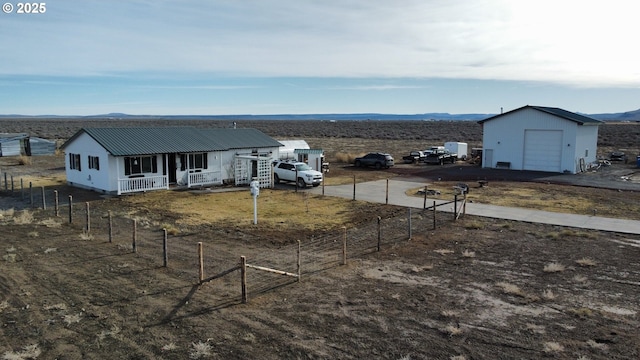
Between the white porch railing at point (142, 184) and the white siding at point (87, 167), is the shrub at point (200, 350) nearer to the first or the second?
the white porch railing at point (142, 184)

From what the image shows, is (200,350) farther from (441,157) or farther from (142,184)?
(441,157)

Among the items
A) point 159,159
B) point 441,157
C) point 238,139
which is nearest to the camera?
point 159,159

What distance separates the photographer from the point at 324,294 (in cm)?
1212

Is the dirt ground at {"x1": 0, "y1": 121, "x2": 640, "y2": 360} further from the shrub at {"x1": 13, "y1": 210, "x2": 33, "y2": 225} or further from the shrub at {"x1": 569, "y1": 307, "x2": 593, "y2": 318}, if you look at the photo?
the shrub at {"x1": 13, "y1": 210, "x2": 33, "y2": 225}

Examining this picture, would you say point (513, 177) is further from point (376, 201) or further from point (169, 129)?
point (169, 129)

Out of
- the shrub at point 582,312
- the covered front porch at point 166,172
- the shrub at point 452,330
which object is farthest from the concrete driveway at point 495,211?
the shrub at point 452,330

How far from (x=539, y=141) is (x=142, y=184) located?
30.6 metres

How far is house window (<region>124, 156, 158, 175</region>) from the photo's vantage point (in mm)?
28625

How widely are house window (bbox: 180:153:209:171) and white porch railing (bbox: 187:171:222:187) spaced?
50 cm

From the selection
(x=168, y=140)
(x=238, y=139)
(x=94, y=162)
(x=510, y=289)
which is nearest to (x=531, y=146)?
(x=238, y=139)

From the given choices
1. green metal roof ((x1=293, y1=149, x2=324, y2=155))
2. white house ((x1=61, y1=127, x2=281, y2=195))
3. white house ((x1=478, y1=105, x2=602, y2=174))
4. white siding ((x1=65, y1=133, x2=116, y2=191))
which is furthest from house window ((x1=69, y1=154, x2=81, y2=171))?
white house ((x1=478, y1=105, x2=602, y2=174))

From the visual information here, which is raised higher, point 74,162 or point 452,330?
point 74,162

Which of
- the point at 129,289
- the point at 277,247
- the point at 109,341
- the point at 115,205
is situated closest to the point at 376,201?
the point at 277,247

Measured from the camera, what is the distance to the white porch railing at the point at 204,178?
102 ft
